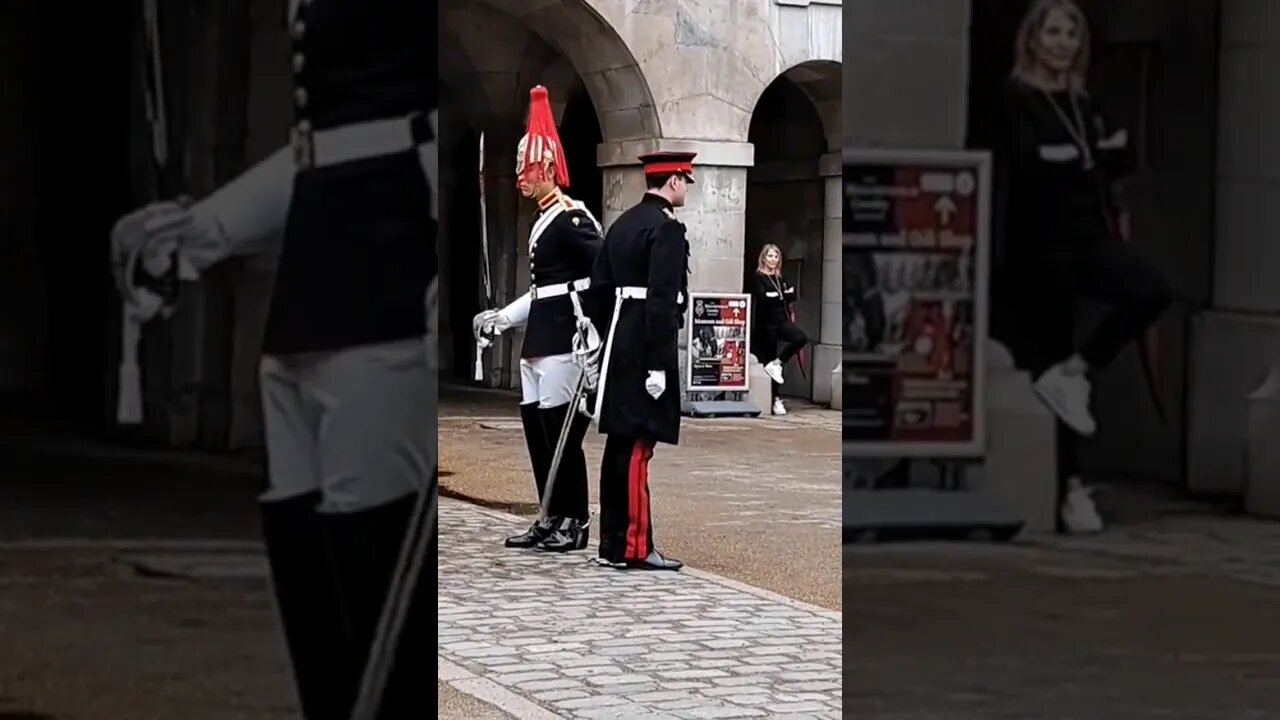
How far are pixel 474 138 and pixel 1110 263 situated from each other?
58.0ft

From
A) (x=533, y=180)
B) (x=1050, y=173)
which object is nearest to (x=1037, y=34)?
(x=1050, y=173)

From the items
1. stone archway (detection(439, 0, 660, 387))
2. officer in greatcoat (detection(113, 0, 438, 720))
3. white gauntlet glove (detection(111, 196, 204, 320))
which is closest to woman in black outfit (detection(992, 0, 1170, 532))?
officer in greatcoat (detection(113, 0, 438, 720))

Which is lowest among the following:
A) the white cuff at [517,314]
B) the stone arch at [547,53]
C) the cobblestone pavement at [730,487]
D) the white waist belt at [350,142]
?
the cobblestone pavement at [730,487]

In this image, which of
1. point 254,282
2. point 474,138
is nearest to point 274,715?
point 254,282

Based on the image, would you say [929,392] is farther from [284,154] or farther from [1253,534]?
[284,154]

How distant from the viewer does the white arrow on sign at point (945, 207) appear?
2.85m

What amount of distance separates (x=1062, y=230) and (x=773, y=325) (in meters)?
14.4

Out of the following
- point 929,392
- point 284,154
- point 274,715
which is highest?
point 284,154

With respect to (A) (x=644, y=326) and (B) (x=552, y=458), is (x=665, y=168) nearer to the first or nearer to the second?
(A) (x=644, y=326)

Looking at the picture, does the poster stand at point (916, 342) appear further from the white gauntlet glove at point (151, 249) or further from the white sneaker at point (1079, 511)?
the white gauntlet glove at point (151, 249)

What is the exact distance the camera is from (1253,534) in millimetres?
2869

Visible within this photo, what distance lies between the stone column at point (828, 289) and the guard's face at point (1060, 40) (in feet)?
51.5

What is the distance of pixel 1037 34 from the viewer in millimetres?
2795

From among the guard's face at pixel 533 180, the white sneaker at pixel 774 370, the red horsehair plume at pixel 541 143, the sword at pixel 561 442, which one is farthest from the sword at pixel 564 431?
the white sneaker at pixel 774 370
